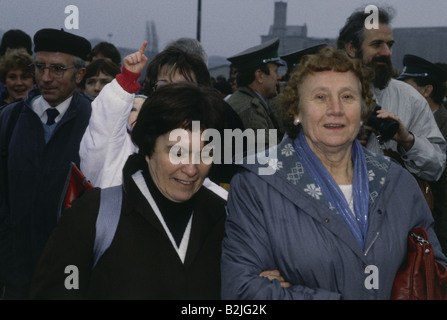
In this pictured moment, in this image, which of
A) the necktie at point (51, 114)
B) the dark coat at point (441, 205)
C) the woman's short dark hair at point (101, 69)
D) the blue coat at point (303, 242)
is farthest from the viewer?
the woman's short dark hair at point (101, 69)

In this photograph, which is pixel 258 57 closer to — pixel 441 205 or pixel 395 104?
pixel 395 104

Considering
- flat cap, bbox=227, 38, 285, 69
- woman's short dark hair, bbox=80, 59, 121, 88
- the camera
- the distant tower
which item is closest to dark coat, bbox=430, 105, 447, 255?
the camera

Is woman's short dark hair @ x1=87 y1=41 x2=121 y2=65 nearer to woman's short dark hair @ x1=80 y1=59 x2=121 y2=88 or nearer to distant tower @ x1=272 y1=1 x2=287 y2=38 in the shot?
woman's short dark hair @ x1=80 y1=59 x2=121 y2=88

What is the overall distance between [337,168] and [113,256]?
1.13 metres

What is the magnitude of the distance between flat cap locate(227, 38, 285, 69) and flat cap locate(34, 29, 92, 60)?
1501mm

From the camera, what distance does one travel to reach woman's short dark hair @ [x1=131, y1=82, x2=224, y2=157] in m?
2.00

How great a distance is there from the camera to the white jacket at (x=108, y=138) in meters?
2.38

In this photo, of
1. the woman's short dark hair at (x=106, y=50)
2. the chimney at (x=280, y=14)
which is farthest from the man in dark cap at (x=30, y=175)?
the chimney at (x=280, y=14)

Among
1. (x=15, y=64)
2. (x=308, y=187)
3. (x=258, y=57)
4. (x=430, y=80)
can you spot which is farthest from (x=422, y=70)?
(x=15, y=64)

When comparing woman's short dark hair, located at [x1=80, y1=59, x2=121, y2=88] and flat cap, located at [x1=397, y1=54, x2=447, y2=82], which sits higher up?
flat cap, located at [x1=397, y1=54, x2=447, y2=82]

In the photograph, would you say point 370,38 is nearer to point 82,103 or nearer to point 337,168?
point 337,168

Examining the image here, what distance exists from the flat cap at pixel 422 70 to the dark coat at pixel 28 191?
3570 millimetres

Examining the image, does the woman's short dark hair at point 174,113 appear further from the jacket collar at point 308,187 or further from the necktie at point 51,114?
the necktie at point 51,114
